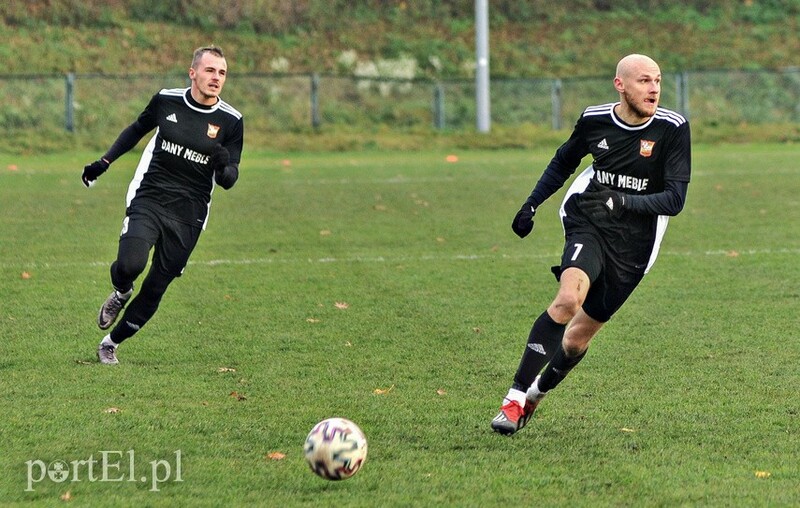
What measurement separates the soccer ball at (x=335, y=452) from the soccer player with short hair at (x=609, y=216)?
1.22 meters

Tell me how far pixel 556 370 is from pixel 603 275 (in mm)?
559

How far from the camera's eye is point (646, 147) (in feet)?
22.1

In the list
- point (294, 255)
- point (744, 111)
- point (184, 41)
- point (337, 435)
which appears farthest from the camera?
point (184, 41)

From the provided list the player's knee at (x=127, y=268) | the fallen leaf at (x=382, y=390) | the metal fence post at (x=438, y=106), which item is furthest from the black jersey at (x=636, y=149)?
the metal fence post at (x=438, y=106)

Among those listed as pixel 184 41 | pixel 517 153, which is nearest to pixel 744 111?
pixel 517 153

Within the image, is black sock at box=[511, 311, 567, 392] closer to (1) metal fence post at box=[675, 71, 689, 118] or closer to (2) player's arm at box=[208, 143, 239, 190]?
(2) player's arm at box=[208, 143, 239, 190]

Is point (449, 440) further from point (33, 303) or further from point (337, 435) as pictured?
point (33, 303)

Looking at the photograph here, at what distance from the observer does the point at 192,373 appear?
7.93 meters

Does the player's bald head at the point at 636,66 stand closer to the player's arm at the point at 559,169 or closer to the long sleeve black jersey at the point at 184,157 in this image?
the player's arm at the point at 559,169

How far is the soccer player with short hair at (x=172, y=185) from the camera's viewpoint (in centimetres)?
819

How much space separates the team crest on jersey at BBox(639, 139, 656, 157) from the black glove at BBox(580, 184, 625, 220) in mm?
253

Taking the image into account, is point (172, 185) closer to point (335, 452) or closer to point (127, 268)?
point (127, 268)

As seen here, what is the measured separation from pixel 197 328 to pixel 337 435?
4.23 meters

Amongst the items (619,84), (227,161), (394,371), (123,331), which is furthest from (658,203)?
(123,331)
